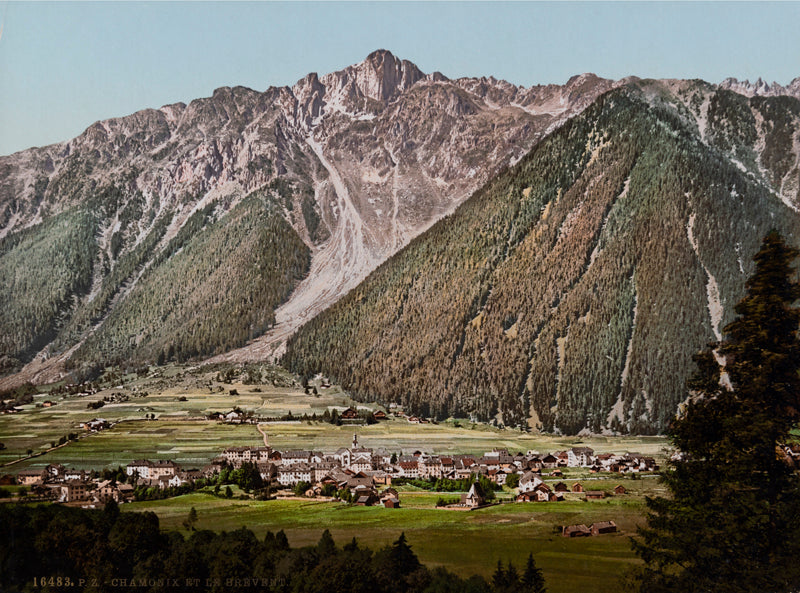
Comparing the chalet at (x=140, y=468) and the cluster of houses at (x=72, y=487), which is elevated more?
the chalet at (x=140, y=468)

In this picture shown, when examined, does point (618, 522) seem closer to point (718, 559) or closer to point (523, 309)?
point (718, 559)

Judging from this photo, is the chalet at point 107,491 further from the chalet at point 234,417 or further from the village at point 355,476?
the chalet at point 234,417

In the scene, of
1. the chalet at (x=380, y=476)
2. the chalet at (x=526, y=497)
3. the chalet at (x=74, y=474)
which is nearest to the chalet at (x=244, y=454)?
the chalet at (x=380, y=476)

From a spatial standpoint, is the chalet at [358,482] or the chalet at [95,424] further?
the chalet at [95,424]

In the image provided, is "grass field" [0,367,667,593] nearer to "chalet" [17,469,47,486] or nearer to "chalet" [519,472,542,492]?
"chalet" [519,472,542,492]

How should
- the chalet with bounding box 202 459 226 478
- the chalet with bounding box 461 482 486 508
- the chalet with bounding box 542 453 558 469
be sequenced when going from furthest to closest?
the chalet with bounding box 542 453 558 469
the chalet with bounding box 202 459 226 478
the chalet with bounding box 461 482 486 508

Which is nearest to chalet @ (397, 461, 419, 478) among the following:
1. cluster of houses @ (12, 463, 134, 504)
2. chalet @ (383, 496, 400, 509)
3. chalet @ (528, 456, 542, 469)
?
chalet @ (528, 456, 542, 469)

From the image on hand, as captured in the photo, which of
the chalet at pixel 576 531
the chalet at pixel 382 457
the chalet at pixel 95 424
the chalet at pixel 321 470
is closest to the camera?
the chalet at pixel 576 531

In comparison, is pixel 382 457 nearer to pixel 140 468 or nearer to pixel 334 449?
pixel 334 449
